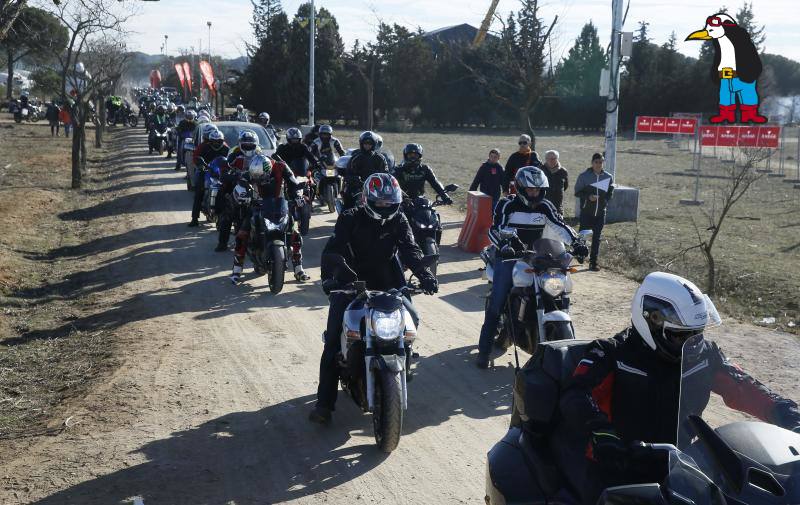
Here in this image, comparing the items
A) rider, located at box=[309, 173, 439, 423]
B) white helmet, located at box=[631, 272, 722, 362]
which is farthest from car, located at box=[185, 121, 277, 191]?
white helmet, located at box=[631, 272, 722, 362]

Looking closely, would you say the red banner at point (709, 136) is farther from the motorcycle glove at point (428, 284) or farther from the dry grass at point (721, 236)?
the motorcycle glove at point (428, 284)

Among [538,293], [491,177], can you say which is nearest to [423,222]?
[491,177]

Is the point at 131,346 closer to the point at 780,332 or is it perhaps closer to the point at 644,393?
the point at 644,393

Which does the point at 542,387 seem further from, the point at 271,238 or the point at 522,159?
the point at 522,159

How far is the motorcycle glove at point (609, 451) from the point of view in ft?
10.4

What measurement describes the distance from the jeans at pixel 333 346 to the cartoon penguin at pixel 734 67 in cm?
1807

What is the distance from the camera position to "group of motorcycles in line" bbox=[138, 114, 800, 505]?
2701mm

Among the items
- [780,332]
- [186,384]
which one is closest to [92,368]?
[186,384]

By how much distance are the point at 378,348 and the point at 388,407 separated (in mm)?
433

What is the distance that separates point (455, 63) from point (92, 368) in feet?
183

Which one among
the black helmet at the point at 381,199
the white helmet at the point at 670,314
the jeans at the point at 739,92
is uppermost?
the jeans at the point at 739,92

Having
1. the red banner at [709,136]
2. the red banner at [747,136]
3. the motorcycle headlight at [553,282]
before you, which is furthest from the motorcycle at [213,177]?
the red banner at [709,136]

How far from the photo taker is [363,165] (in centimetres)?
1379

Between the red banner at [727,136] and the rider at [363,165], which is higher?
the red banner at [727,136]
